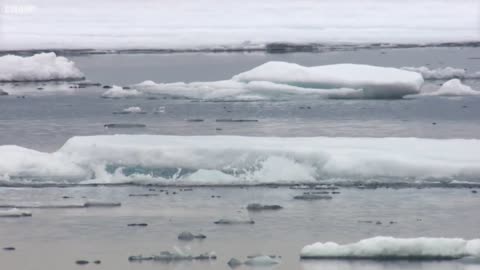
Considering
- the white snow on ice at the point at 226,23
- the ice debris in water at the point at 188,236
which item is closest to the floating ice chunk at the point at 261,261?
the ice debris in water at the point at 188,236

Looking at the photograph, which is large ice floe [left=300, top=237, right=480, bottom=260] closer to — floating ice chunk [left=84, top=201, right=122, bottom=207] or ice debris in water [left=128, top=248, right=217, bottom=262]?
ice debris in water [left=128, top=248, right=217, bottom=262]

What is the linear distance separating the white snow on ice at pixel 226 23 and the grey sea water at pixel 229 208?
1272cm

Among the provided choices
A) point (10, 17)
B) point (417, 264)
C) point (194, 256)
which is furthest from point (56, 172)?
point (10, 17)

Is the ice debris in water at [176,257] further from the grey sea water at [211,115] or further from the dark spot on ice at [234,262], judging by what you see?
the grey sea water at [211,115]

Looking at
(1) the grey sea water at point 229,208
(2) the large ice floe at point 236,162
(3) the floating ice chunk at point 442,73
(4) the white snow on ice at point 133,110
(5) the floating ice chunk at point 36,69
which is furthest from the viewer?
(5) the floating ice chunk at point 36,69

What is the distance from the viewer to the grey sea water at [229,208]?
39.8 feet

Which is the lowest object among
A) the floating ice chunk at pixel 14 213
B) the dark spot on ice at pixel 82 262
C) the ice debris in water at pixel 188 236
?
the dark spot on ice at pixel 82 262

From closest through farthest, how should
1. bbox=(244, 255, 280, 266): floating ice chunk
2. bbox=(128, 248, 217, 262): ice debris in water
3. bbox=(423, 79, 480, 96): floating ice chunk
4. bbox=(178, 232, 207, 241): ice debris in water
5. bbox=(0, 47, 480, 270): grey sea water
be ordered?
bbox=(244, 255, 280, 266): floating ice chunk, bbox=(128, 248, 217, 262): ice debris in water, bbox=(0, 47, 480, 270): grey sea water, bbox=(178, 232, 207, 241): ice debris in water, bbox=(423, 79, 480, 96): floating ice chunk

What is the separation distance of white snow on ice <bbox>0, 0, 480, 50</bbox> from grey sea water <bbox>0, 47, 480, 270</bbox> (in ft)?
41.7

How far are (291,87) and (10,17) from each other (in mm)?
20009

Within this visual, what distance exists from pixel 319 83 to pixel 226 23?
55.0 feet

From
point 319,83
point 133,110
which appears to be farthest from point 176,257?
point 319,83

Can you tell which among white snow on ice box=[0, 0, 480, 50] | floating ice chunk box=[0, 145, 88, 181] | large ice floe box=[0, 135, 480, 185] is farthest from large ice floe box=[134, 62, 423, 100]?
white snow on ice box=[0, 0, 480, 50]

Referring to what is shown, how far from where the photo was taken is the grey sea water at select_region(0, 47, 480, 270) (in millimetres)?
12117
